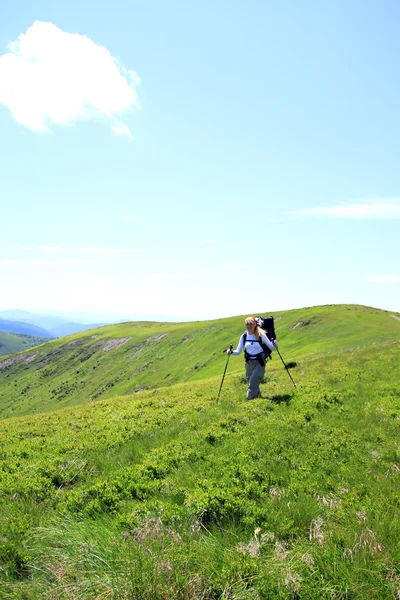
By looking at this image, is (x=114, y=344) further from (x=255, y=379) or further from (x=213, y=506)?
(x=213, y=506)

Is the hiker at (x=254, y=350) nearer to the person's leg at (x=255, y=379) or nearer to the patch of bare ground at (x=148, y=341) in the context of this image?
the person's leg at (x=255, y=379)

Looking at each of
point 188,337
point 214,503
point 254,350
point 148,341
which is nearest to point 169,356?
point 188,337

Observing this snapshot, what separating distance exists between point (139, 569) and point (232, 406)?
1276 centimetres

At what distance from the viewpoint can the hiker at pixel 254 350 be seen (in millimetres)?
16953

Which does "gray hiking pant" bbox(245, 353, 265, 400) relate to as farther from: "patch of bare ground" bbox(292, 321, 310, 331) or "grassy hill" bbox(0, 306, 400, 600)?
"patch of bare ground" bbox(292, 321, 310, 331)

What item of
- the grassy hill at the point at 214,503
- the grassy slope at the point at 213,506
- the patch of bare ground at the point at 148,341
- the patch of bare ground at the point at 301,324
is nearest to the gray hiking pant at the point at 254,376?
the grassy hill at the point at 214,503

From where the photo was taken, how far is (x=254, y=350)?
16953mm

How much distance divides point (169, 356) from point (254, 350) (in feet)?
406

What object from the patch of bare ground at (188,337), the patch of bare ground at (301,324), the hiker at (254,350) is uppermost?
the hiker at (254,350)

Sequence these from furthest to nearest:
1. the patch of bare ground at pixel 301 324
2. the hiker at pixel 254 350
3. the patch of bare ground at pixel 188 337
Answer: the patch of bare ground at pixel 188 337 < the patch of bare ground at pixel 301 324 < the hiker at pixel 254 350

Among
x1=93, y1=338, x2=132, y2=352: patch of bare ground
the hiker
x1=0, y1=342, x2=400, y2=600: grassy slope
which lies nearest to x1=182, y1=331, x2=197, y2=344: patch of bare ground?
x1=93, y1=338, x2=132, y2=352: patch of bare ground

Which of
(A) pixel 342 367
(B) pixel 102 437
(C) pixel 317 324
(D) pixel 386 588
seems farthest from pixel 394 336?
(D) pixel 386 588

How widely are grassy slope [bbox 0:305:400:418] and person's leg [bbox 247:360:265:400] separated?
146ft

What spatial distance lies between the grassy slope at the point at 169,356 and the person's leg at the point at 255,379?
44.5m
